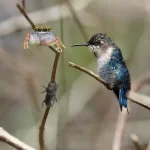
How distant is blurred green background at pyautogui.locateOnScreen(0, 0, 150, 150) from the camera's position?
604 millimetres

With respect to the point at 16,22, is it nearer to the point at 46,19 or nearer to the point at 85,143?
Answer: the point at 46,19

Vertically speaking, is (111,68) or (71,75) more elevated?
(111,68)

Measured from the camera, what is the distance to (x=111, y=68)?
370 mm

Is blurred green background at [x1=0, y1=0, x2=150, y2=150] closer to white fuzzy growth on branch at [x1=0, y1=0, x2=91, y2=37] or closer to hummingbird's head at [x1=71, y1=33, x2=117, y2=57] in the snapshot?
white fuzzy growth on branch at [x1=0, y1=0, x2=91, y2=37]

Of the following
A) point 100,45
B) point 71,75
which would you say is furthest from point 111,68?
point 71,75

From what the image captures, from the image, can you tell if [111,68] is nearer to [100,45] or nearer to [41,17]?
[100,45]

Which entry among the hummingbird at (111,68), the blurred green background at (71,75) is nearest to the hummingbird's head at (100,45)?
the hummingbird at (111,68)

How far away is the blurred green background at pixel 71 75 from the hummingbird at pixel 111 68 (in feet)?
0.44

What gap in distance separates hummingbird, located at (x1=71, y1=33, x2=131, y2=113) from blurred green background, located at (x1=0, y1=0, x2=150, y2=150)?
0.44ft

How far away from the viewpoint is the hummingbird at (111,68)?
365mm

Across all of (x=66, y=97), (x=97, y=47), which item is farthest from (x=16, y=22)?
(x=97, y=47)

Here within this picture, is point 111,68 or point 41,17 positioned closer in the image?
point 111,68

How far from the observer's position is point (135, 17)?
Answer: 810 millimetres

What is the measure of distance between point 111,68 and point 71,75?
255 millimetres
